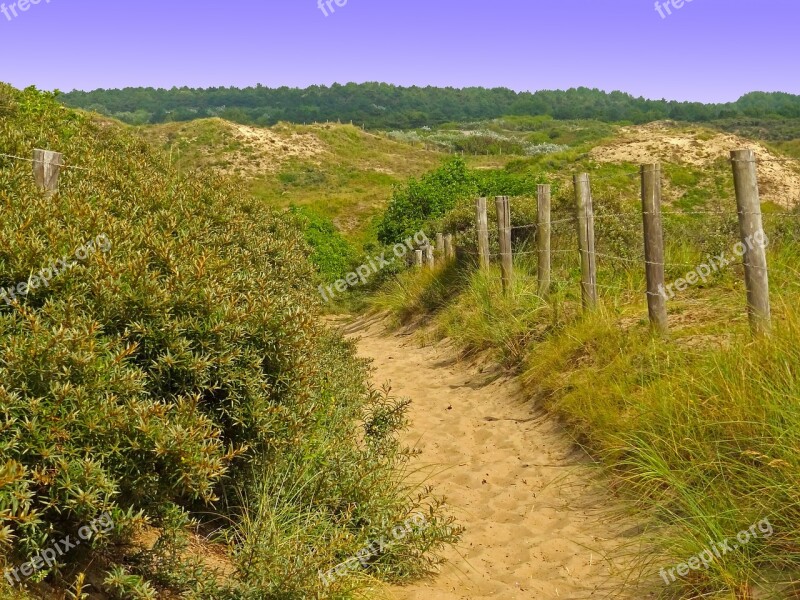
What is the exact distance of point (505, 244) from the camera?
945 cm

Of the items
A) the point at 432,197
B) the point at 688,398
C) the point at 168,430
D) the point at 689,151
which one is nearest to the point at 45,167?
the point at 168,430

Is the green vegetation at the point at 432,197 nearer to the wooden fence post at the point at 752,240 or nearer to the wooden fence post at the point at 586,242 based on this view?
the wooden fence post at the point at 586,242

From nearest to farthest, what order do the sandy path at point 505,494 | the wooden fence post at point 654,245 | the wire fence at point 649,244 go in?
the sandy path at point 505,494 → the wire fence at point 649,244 → the wooden fence post at point 654,245

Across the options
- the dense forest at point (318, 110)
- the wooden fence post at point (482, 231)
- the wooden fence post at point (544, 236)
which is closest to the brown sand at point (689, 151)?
the wooden fence post at point (482, 231)

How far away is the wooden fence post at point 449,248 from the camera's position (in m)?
12.8

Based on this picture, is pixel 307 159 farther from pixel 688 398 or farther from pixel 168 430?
pixel 168 430

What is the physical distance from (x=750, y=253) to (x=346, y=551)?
348 cm

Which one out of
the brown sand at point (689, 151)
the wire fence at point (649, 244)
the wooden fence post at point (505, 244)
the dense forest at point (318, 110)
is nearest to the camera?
the wire fence at point (649, 244)

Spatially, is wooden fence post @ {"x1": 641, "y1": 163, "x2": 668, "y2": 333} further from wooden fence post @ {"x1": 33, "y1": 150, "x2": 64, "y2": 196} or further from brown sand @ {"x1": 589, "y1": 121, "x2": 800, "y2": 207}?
brown sand @ {"x1": 589, "y1": 121, "x2": 800, "y2": 207}

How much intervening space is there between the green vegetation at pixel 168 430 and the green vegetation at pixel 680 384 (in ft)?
4.52

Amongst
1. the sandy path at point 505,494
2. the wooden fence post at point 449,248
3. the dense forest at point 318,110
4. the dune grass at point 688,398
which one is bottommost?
the sandy path at point 505,494

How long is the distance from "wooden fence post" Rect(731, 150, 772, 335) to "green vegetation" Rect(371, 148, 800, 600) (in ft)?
0.50

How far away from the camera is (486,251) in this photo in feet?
34.7

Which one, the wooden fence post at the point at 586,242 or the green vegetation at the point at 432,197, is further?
the green vegetation at the point at 432,197
